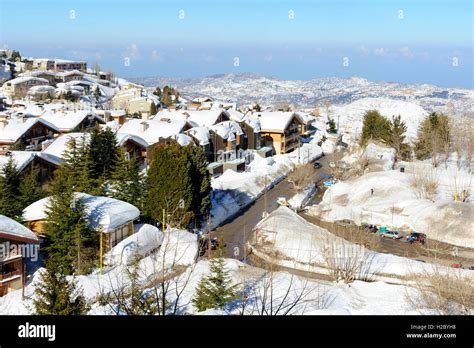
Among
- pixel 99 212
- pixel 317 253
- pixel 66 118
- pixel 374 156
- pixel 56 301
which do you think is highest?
pixel 66 118

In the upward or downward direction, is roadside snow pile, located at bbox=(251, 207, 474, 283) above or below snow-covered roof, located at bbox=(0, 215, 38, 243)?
below

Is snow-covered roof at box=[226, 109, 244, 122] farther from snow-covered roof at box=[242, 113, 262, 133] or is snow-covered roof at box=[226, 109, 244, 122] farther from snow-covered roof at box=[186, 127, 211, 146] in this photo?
snow-covered roof at box=[186, 127, 211, 146]

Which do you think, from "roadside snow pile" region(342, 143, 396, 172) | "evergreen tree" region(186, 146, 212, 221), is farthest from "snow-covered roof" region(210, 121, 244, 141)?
"evergreen tree" region(186, 146, 212, 221)

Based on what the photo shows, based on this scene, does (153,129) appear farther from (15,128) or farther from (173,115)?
(15,128)

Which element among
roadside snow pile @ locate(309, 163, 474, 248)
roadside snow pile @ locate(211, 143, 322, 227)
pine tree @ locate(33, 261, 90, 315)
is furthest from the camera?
roadside snow pile @ locate(211, 143, 322, 227)

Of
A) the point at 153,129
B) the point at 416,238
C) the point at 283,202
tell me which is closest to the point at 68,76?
the point at 153,129
